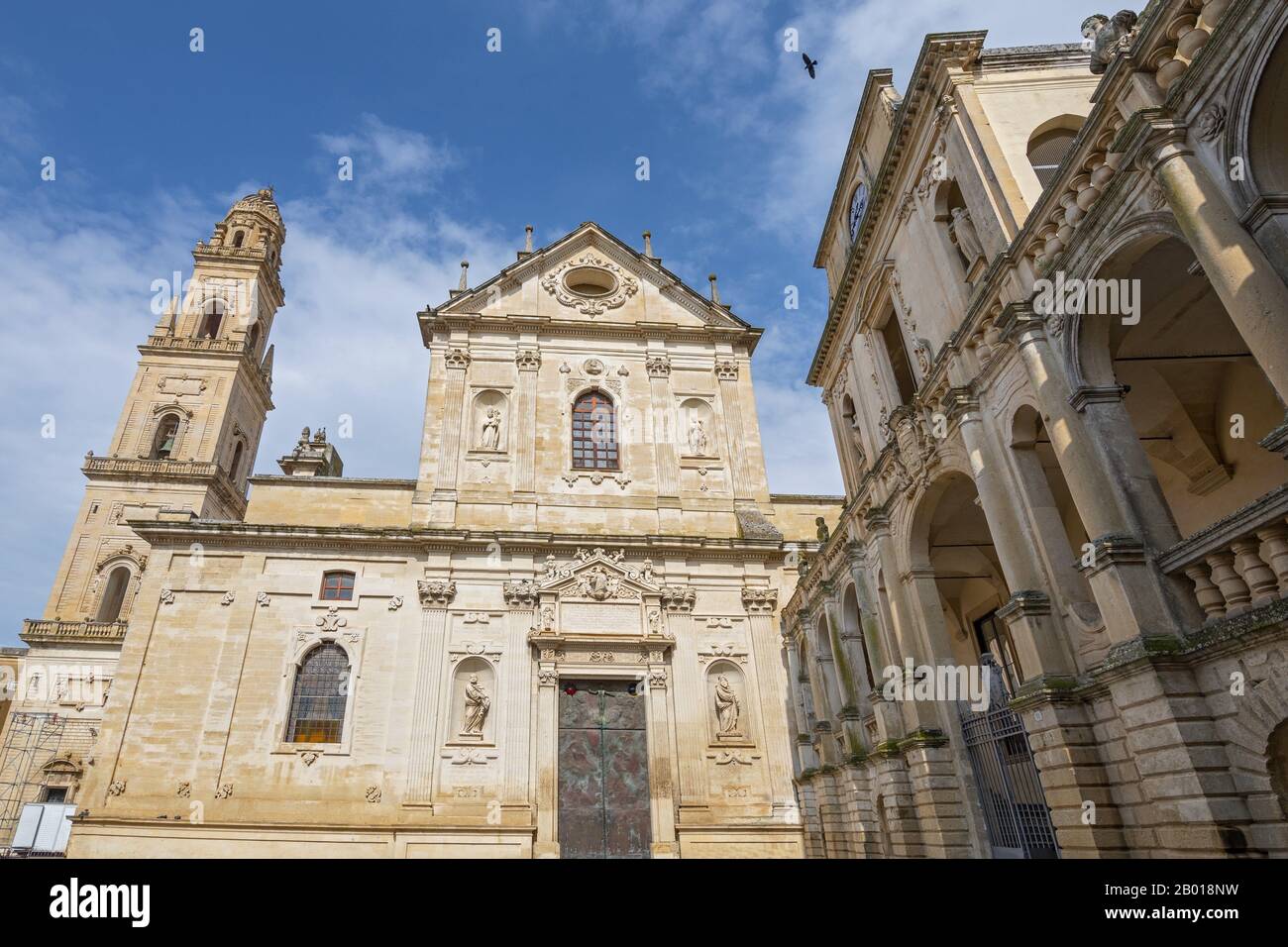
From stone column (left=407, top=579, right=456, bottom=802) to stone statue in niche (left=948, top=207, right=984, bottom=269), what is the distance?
16.0 meters

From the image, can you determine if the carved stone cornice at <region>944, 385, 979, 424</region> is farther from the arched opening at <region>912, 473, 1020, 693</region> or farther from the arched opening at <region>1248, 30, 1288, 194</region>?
→ the arched opening at <region>1248, 30, 1288, 194</region>

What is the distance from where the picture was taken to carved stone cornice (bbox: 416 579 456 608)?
20750 millimetres

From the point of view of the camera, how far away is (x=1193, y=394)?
1233 centimetres

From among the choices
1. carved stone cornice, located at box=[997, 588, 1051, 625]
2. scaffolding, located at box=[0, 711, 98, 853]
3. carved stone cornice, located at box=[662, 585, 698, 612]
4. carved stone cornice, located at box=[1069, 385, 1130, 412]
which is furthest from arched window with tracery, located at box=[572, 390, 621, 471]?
scaffolding, located at box=[0, 711, 98, 853]

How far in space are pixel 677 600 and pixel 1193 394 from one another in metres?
13.6

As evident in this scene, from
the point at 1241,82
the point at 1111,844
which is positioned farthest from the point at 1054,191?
the point at 1111,844

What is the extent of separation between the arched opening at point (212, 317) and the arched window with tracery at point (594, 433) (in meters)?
26.9

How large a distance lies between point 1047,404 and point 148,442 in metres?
39.4

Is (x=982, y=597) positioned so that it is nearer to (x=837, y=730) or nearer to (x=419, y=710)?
(x=837, y=730)

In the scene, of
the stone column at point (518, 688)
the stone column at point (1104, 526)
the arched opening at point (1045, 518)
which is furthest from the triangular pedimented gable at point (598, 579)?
the stone column at point (1104, 526)

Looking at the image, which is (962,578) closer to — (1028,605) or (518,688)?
(1028,605)

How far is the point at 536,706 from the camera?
64.7 feet

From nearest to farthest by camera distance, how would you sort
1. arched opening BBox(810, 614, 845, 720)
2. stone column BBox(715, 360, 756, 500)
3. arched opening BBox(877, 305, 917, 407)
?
arched opening BBox(877, 305, 917, 407), arched opening BBox(810, 614, 845, 720), stone column BBox(715, 360, 756, 500)
